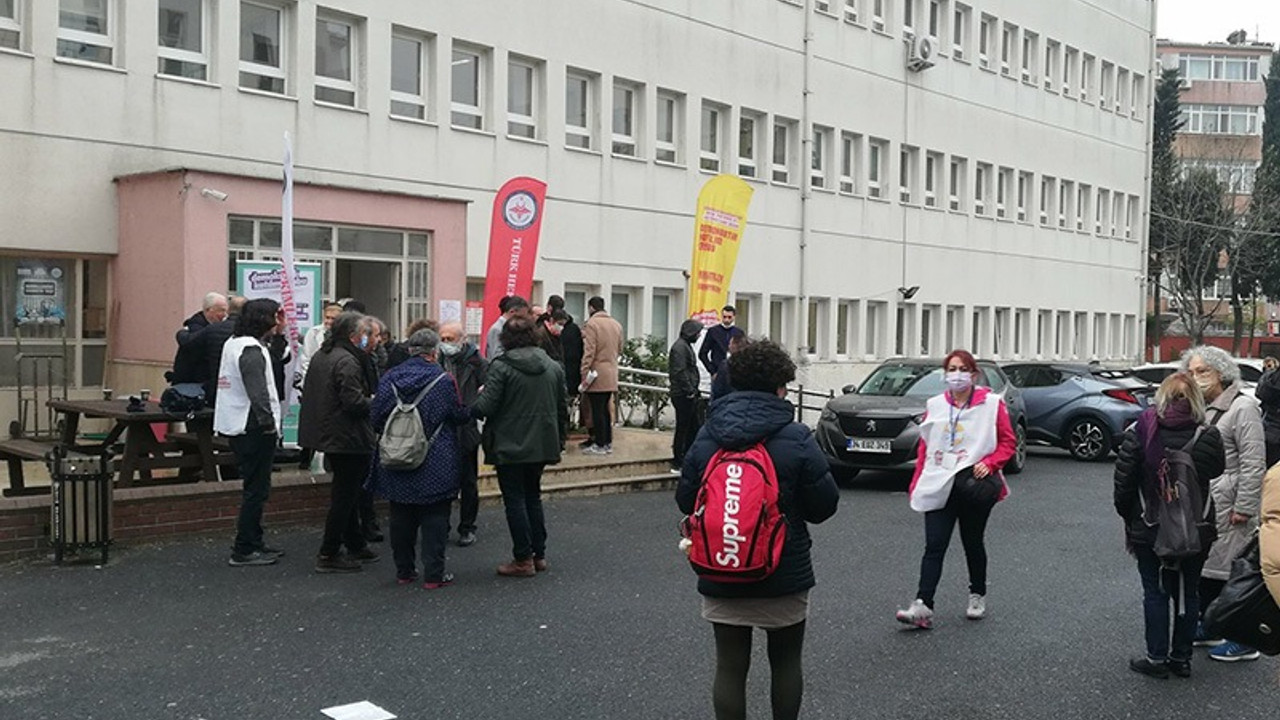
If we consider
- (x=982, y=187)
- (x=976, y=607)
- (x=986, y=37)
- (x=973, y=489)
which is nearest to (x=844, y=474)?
(x=976, y=607)

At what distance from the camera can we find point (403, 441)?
28.7 ft

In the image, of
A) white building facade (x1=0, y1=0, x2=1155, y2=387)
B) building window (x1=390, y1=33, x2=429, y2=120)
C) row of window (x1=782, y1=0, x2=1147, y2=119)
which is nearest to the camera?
white building facade (x1=0, y1=0, x2=1155, y2=387)

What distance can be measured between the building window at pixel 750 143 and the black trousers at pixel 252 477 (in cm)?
1907

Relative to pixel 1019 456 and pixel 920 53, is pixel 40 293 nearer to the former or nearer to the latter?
pixel 1019 456

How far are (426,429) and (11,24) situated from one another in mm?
9914

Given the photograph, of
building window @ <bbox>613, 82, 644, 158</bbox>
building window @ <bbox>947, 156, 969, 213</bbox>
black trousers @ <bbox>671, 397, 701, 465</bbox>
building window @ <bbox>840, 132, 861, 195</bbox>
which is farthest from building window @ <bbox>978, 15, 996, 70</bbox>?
black trousers @ <bbox>671, 397, 701, 465</bbox>

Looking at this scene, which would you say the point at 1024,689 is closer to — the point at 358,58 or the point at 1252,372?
the point at 358,58

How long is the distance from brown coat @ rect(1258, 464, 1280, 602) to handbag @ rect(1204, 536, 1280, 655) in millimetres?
100

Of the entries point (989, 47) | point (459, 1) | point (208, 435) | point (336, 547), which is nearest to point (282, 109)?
point (459, 1)

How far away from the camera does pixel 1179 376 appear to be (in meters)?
7.05

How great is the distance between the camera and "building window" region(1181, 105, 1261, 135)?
245ft

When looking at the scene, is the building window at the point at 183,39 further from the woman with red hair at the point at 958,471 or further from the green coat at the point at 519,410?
the woman with red hair at the point at 958,471

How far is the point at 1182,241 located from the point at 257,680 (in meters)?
51.7

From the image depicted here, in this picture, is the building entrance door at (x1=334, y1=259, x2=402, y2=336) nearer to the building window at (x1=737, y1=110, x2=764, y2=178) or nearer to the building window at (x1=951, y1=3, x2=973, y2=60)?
the building window at (x1=737, y1=110, x2=764, y2=178)
